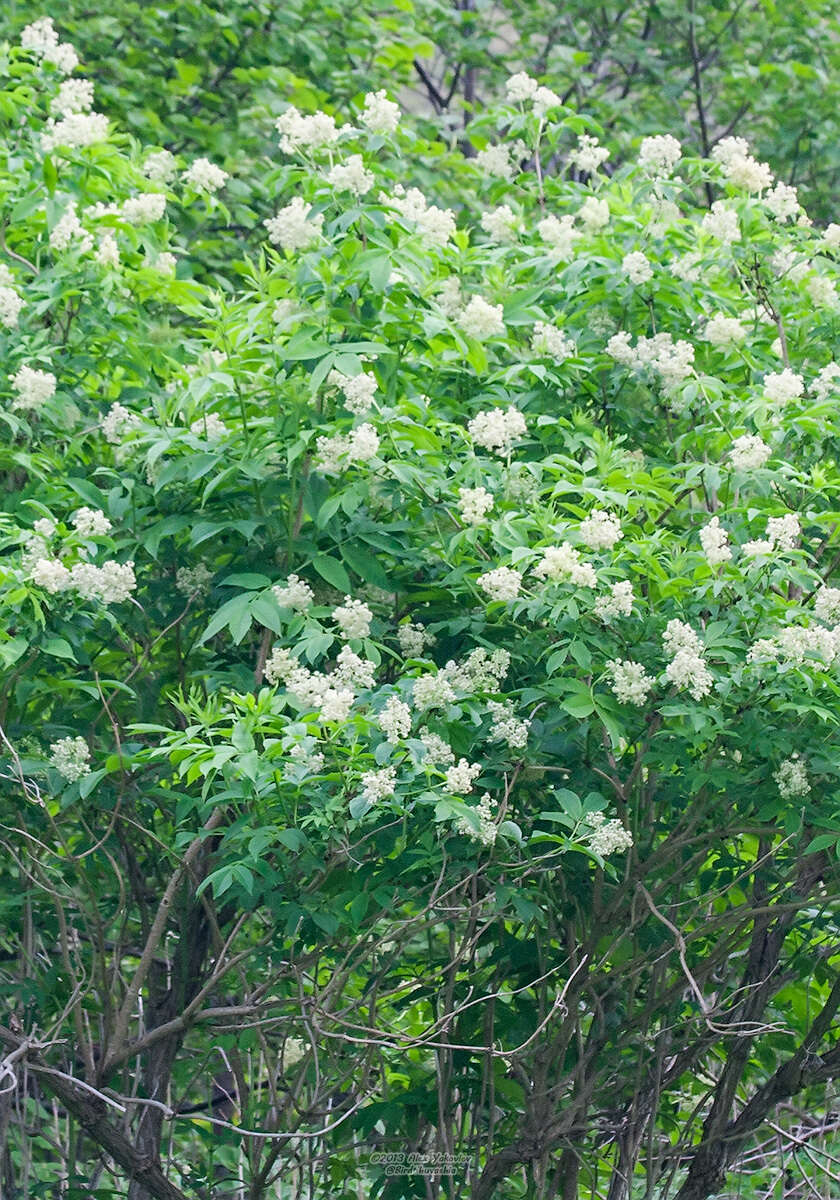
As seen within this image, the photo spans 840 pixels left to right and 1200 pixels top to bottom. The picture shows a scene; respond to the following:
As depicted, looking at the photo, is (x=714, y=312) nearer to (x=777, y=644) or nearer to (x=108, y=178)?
(x=777, y=644)

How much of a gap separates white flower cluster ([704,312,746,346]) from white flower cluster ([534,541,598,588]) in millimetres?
993

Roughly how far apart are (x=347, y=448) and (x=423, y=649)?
64 cm

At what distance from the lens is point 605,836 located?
3.52 metres

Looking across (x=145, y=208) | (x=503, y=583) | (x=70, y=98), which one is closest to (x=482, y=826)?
(x=503, y=583)

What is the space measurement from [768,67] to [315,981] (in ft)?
20.8

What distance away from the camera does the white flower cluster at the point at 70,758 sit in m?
3.88

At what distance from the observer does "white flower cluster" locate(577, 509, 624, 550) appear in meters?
3.48

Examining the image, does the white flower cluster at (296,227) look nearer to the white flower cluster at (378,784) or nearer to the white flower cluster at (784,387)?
the white flower cluster at (784,387)

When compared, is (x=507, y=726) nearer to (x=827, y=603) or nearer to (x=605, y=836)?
(x=605, y=836)

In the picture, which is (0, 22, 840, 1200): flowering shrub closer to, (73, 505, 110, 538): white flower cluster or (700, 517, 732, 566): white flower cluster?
(73, 505, 110, 538): white flower cluster

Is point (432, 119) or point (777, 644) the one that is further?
point (432, 119)

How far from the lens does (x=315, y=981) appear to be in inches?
162

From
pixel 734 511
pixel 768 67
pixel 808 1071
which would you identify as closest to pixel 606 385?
pixel 734 511

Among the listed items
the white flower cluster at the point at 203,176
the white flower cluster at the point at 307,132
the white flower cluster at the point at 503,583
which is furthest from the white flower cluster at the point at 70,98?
the white flower cluster at the point at 503,583
